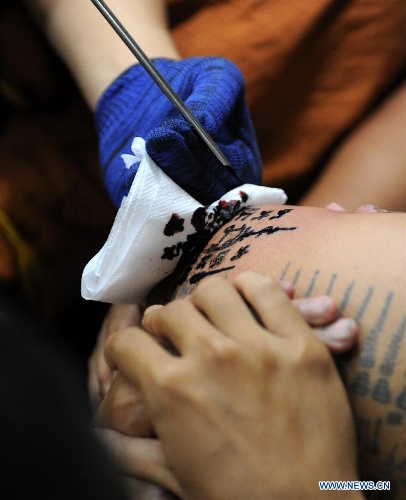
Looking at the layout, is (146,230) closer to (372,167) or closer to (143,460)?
(143,460)

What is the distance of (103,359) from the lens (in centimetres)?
80

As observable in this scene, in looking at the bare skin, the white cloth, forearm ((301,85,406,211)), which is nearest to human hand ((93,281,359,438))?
the bare skin

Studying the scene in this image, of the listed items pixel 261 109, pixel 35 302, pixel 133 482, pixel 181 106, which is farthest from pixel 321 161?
pixel 133 482

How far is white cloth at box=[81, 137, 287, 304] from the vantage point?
1.83 ft

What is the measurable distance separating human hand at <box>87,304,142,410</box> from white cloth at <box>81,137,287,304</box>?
0.46 ft

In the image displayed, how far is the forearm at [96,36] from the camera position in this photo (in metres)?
0.75

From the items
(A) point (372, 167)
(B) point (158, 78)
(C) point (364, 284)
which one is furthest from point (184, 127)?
(A) point (372, 167)

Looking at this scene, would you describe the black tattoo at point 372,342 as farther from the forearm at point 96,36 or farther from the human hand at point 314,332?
the forearm at point 96,36

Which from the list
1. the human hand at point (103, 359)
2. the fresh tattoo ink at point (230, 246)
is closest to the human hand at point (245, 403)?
the fresh tattoo ink at point (230, 246)

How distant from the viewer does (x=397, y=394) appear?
18.0 inches

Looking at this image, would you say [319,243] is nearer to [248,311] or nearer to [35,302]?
[248,311]

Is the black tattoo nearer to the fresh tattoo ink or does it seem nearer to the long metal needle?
the fresh tattoo ink

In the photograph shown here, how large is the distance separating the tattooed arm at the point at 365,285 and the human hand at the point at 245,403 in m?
0.04

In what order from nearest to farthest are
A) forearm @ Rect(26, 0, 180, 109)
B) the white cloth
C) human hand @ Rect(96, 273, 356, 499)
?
1. human hand @ Rect(96, 273, 356, 499)
2. the white cloth
3. forearm @ Rect(26, 0, 180, 109)
